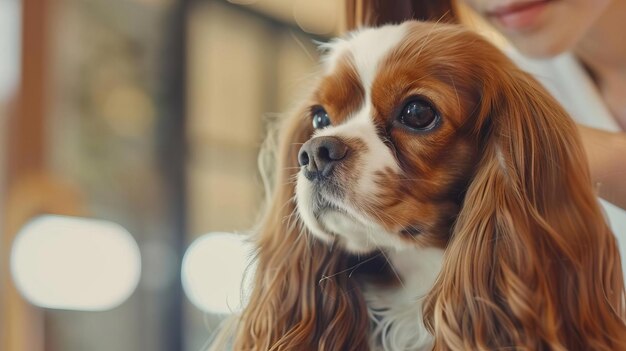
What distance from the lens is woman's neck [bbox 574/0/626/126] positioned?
0.85 meters

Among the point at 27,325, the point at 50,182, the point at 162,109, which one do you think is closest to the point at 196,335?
the point at 27,325

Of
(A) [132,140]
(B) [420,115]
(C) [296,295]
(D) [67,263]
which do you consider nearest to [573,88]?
(B) [420,115]

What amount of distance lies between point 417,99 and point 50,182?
773 millimetres

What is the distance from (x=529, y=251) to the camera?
69 cm

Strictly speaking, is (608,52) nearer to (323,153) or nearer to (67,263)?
(323,153)

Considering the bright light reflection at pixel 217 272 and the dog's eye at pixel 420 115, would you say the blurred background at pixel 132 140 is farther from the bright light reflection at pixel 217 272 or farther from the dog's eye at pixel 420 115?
the dog's eye at pixel 420 115

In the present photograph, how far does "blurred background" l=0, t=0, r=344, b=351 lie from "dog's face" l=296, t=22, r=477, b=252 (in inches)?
10.9

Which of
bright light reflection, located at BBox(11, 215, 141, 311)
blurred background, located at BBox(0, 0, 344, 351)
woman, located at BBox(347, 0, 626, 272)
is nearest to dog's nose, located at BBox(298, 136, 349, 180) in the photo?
woman, located at BBox(347, 0, 626, 272)

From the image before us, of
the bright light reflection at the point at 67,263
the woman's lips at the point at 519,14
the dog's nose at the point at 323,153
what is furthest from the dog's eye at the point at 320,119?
the bright light reflection at the point at 67,263

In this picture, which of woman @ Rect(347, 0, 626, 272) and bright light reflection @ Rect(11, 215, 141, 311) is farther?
bright light reflection @ Rect(11, 215, 141, 311)

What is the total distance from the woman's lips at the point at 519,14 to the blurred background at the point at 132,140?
0.25 m

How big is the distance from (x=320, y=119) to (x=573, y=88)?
271 millimetres

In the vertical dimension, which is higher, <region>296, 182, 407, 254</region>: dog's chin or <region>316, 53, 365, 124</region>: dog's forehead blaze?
<region>316, 53, 365, 124</region>: dog's forehead blaze

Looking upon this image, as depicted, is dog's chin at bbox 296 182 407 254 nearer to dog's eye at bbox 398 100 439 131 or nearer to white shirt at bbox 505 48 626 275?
dog's eye at bbox 398 100 439 131
